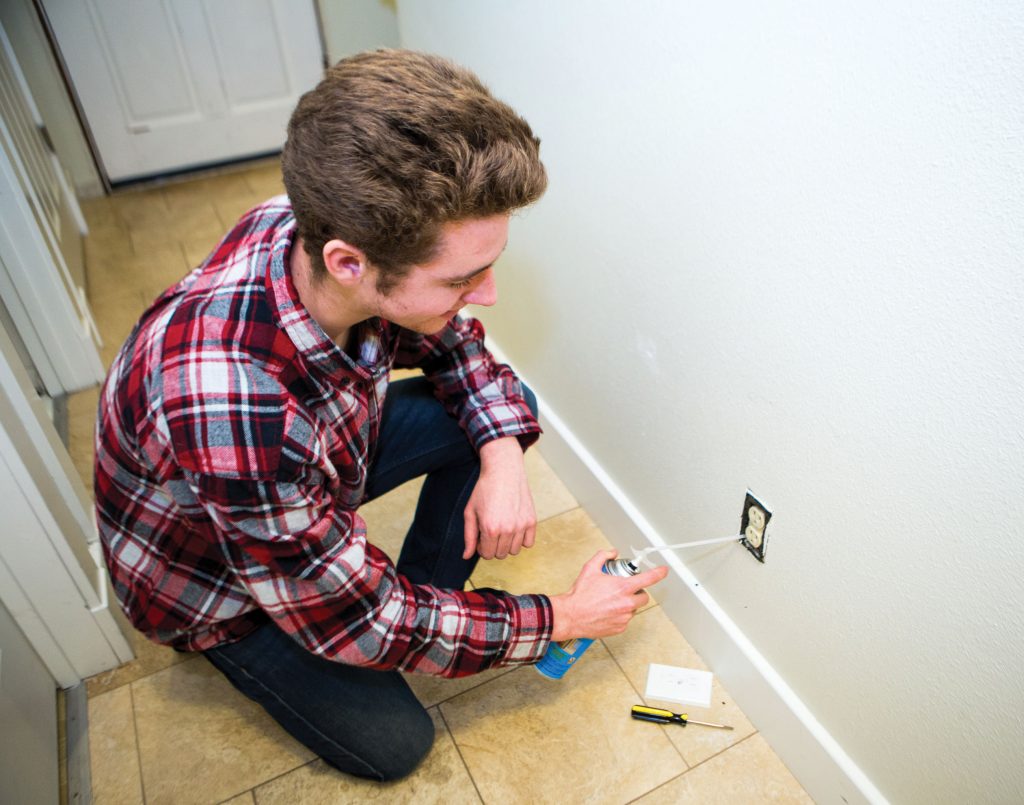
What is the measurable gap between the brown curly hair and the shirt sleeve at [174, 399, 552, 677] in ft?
0.75

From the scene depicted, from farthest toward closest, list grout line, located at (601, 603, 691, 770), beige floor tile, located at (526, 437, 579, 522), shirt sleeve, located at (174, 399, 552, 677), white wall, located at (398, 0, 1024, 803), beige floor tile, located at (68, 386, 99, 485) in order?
beige floor tile, located at (68, 386, 99, 485) → beige floor tile, located at (526, 437, 579, 522) → grout line, located at (601, 603, 691, 770) → shirt sleeve, located at (174, 399, 552, 677) → white wall, located at (398, 0, 1024, 803)

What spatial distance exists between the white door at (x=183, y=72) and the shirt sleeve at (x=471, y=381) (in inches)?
84.0

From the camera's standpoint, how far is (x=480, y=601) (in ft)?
3.17

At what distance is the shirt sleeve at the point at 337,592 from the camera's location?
0.79 metres

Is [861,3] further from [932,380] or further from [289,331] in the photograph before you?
[289,331]

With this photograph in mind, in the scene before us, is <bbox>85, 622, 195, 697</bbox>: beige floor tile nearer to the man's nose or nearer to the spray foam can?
the spray foam can

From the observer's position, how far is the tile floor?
3.74 feet

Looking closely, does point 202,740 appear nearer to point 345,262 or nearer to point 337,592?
point 337,592

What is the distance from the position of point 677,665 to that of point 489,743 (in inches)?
13.8

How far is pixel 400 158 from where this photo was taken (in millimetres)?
705

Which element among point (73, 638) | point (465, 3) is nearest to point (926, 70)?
point (465, 3)

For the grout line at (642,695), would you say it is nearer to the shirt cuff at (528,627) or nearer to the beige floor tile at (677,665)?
the beige floor tile at (677,665)

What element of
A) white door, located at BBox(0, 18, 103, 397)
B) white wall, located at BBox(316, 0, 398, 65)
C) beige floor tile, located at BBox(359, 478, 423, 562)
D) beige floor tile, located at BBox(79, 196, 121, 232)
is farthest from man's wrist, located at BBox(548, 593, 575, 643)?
beige floor tile, located at BBox(79, 196, 121, 232)

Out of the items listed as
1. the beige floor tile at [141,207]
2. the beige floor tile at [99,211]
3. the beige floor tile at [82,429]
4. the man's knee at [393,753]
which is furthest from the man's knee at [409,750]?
the beige floor tile at [99,211]
